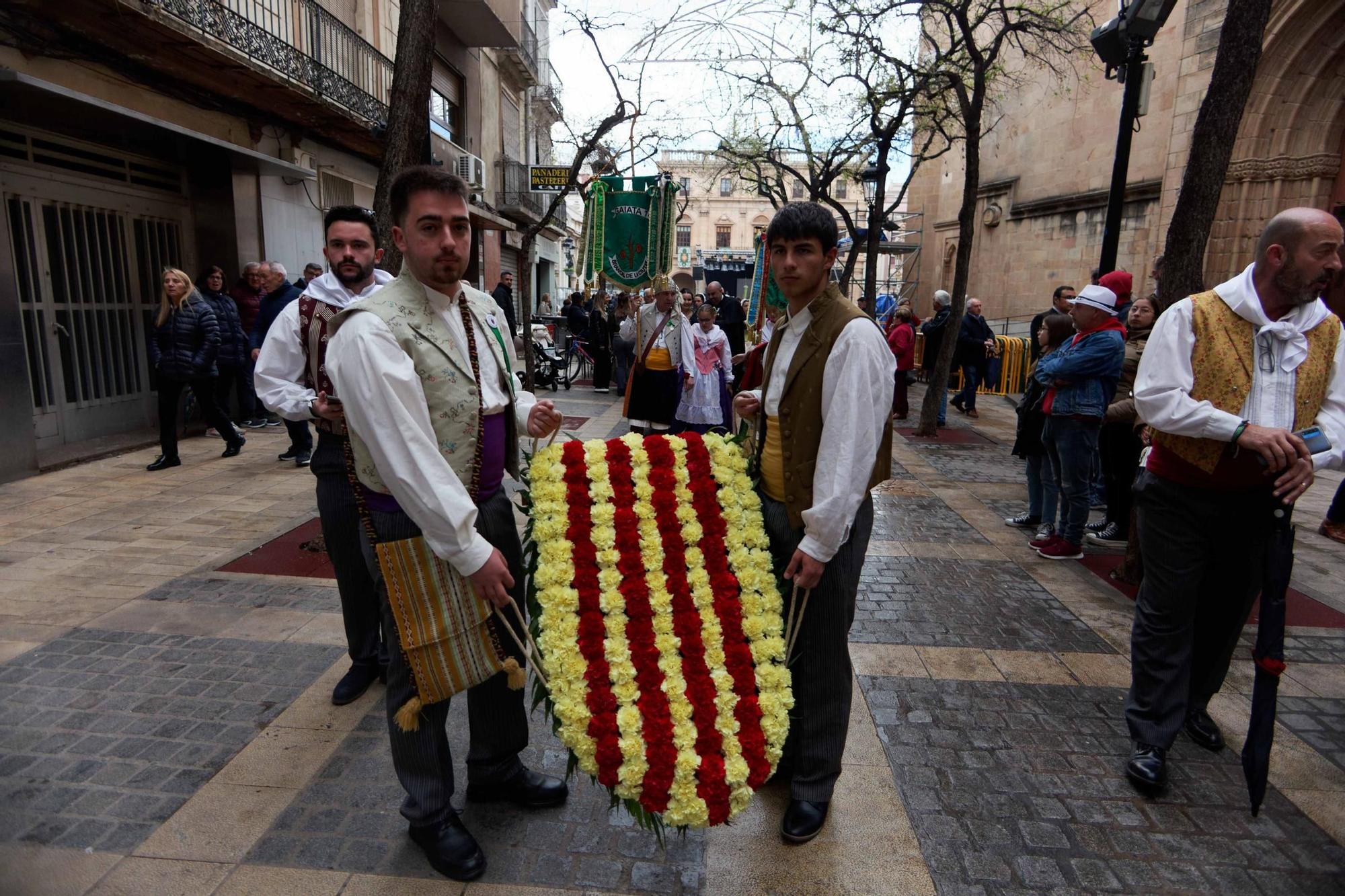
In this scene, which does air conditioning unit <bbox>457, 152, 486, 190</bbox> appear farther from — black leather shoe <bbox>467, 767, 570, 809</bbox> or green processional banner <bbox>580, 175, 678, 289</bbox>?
black leather shoe <bbox>467, 767, 570, 809</bbox>

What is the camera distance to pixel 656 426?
771 centimetres

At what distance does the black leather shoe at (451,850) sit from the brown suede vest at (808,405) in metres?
1.46

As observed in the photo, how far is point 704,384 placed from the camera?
790 centimetres

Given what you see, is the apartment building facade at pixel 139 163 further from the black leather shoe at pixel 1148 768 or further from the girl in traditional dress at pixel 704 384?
the black leather shoe at pixel 1148 768

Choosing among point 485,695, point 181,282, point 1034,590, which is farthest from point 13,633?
point 1034,590

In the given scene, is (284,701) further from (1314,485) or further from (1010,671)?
(1314,485)

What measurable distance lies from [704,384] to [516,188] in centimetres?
1781

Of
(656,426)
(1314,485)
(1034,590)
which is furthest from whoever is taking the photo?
(1314,485)

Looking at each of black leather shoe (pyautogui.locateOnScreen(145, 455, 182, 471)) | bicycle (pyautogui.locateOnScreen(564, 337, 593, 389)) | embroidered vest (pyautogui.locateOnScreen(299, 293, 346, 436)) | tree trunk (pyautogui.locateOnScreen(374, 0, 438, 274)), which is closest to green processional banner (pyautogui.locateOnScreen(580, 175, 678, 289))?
tree trunk (pyautogui.locateOnScreen(374, 0, 438, 274))

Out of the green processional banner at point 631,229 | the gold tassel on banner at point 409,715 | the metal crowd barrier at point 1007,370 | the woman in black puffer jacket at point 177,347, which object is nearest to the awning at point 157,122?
the woman in black puffer jacket at point 177,347

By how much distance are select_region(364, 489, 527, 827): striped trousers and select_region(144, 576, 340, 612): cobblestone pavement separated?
83.7 inches

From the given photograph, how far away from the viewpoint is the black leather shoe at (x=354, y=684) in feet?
11.1

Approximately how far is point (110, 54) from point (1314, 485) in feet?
45.2

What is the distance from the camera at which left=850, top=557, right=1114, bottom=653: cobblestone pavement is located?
4.29 m
